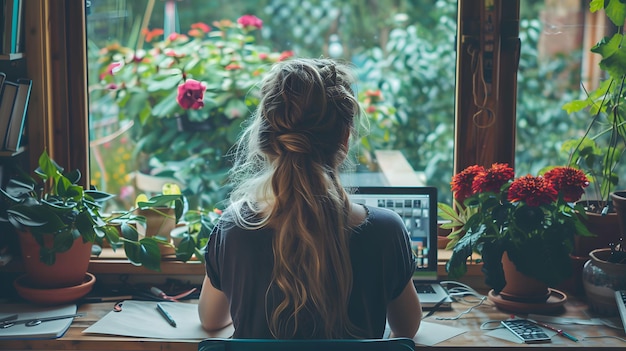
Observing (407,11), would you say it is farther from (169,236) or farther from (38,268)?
(38,268)

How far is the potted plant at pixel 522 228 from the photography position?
2.13 m

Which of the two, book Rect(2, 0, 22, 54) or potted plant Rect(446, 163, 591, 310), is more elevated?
book Rect(2, 0, 22, 54)

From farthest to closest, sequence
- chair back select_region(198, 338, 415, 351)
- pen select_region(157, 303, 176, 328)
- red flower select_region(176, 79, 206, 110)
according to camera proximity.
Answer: red flower select_region(176, 79, 206, 110), pen select_region(157, 303, 176, 328), chair back select_region(198, 338, 415, 351)

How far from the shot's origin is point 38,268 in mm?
2232

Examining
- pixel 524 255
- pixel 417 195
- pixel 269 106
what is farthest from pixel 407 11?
pixel 269 106

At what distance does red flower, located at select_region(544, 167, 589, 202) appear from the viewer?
2184mm

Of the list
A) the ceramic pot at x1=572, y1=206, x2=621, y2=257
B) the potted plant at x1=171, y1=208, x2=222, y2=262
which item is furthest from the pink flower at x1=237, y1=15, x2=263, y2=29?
the ceramic pot at x1=572, y1=206, x2=621, y2=257

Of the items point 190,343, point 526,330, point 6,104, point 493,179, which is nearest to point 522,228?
point 493,179

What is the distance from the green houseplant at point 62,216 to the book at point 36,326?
133 millimetres

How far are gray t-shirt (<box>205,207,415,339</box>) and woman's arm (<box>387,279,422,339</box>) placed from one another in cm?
10

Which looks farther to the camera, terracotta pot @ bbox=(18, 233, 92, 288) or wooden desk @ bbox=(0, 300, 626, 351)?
terracotta pot @ bbox=(18, 233, 92, 288)

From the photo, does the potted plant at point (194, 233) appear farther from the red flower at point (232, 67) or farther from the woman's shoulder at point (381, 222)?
the woman's shoulder at point (381, 222)

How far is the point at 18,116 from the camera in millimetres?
2297

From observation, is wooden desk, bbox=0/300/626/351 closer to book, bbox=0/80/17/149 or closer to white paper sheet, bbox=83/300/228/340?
white paper sheet, bbox=83/300/228/340
